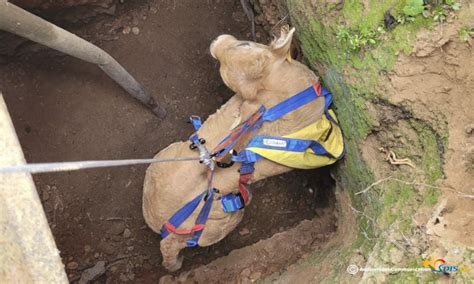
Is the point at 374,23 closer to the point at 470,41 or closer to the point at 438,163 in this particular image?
the point at 470,41

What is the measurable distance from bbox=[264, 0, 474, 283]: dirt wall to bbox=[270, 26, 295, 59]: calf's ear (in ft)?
1.24

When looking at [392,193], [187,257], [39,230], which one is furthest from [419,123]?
[187,257]

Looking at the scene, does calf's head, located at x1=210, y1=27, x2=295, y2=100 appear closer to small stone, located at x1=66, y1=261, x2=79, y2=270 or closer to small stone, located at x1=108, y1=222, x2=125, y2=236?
small stone, located at x1=108, y1=222, x2=125, y2=236

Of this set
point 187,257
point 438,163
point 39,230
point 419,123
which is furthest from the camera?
point 187,257

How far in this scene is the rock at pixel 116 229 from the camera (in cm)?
524

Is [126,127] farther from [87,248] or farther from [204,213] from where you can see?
[204,213]

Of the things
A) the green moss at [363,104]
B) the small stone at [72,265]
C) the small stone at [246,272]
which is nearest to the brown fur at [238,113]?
the green moss at [363,104]

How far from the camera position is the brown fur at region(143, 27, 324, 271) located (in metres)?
3.83

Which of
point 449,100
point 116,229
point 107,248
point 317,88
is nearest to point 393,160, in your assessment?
point 449,100

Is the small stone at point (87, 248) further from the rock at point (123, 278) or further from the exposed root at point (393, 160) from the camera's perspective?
the exposed root at point (393, 160)

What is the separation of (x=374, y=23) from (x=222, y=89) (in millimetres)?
2499

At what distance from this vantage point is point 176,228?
416 centimetres

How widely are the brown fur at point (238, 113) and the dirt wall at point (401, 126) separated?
16.1 inches

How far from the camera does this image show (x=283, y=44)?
3678mm
